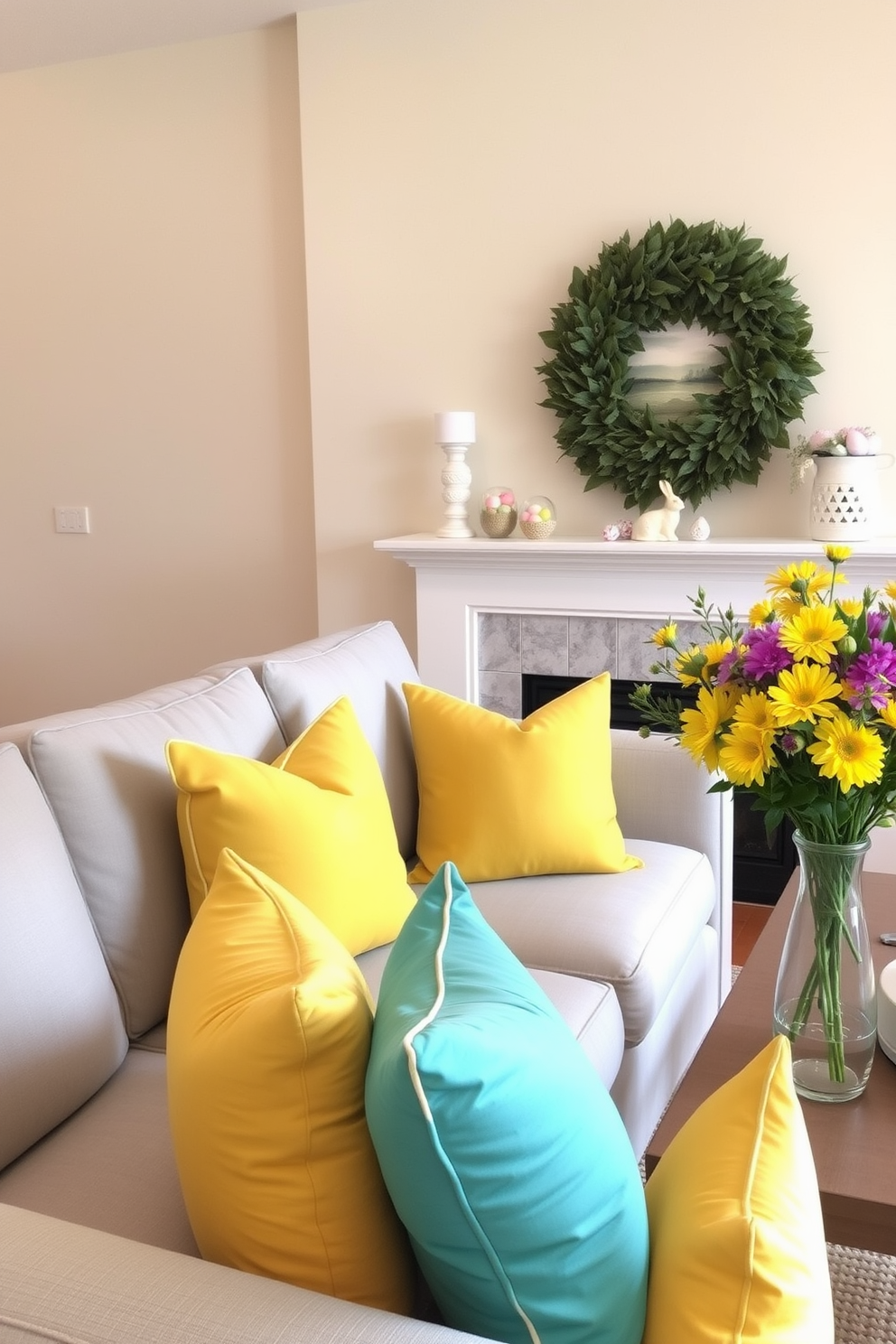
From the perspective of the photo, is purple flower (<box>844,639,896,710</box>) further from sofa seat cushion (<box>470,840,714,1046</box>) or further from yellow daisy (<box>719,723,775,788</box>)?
sofa seat cushion (<box>470,840,714,1046</box>)

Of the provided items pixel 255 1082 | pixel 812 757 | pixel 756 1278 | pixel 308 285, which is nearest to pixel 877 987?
pixel 812 757

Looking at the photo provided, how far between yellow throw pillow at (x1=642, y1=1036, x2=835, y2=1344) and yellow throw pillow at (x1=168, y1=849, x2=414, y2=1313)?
8.9 inches

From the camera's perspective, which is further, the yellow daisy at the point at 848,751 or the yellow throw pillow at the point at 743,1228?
the yellow daisy at the point at 848,751

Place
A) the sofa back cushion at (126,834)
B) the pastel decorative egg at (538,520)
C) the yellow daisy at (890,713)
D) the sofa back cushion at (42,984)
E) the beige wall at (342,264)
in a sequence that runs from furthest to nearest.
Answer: the pastel decorative egg at (538,520) < the beige wall at (342,264) < the sofa back cushion at (126,834) < the sofa back cushion at (42,984) < the yellow daisy at (890,713)

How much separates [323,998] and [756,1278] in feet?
1.16

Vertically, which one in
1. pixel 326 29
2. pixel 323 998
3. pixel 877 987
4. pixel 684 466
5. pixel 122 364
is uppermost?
pixel 326 29

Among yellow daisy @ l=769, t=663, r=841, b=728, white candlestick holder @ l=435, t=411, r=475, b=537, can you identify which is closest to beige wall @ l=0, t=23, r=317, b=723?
white candlestick holder @ l=435, t=411, r=475, b=537

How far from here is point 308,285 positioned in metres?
3.79

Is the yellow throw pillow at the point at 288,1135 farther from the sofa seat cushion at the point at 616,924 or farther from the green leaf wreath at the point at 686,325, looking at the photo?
the green leaf wreath at the point at 686,325

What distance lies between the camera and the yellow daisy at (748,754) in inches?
48.4

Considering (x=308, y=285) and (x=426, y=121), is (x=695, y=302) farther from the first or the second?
(x=308, y=285)

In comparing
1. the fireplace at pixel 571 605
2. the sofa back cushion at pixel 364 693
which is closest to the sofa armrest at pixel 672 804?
the sofa back cushion at pixel 364 693

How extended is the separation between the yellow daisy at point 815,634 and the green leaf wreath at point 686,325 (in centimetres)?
214

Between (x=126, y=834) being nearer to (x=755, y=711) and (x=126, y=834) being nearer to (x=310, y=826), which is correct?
(x=310, y=826)
